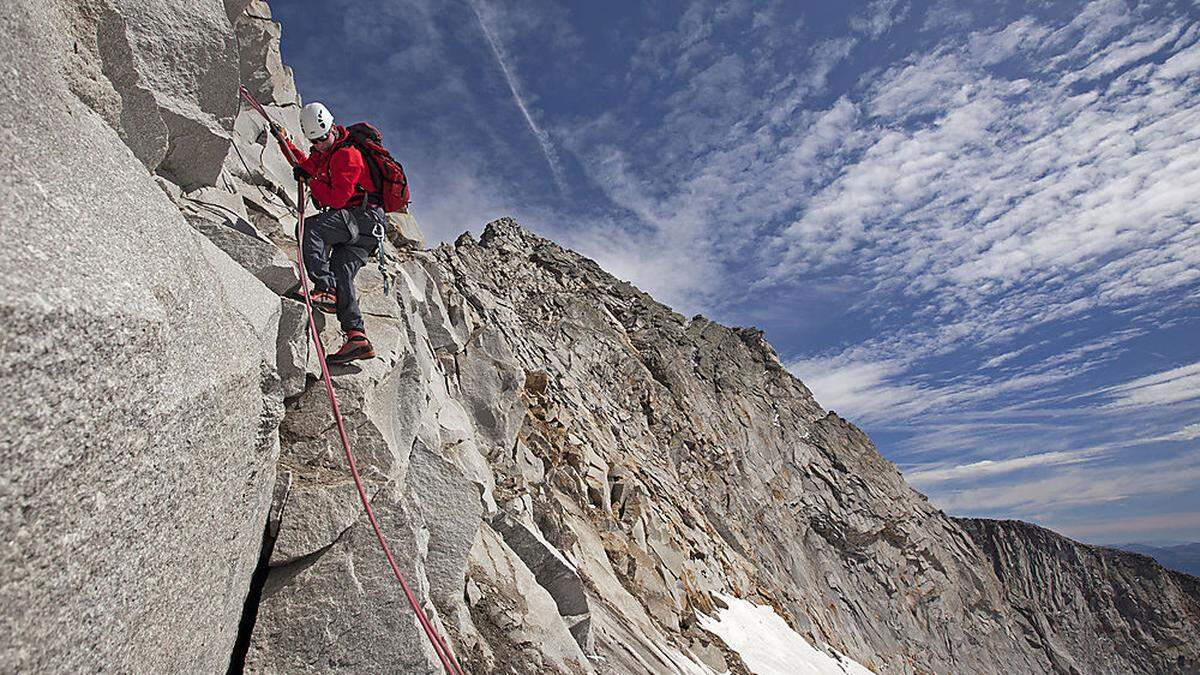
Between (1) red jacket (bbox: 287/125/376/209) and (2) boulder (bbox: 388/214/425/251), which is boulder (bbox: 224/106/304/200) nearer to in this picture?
(1) red jacket (bbox: 287/125/376/209)

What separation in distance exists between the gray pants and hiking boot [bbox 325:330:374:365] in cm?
17

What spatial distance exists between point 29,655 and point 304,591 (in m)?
2.40

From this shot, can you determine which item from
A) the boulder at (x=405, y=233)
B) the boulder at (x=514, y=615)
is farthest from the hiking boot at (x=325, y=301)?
the boulder at (x=405, y=233)

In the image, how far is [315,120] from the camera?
25.8ft

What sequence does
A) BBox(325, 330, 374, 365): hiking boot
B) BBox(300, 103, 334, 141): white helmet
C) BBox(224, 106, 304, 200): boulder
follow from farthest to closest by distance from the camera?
BBox(224, 106, 304, 200): boulder
BBox(300, 103, 334, 141): white helmet
BBox(325, 330, 374, 365): hiking boot

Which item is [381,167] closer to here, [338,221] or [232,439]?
[338,221]

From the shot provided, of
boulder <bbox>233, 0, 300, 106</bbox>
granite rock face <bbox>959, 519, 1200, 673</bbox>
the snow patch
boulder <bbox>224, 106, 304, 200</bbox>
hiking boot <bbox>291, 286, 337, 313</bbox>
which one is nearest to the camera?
hiking boot <bbox>291, 286, 337, 313</bbox>

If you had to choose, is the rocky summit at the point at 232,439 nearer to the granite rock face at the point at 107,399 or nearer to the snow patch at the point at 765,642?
the granite rock face at the point at 107,399

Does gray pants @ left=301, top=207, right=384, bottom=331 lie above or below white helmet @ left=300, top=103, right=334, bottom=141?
below

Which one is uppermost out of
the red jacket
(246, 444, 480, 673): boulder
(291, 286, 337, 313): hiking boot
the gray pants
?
the red jacket

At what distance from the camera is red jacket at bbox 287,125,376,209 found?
736 centimetres

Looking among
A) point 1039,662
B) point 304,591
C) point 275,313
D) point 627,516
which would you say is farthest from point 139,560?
point 1039,662

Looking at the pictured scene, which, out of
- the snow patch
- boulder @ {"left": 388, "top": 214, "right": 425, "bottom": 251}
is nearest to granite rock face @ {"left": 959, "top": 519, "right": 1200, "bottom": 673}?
the snow patch

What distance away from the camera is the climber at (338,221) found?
22.7ft
